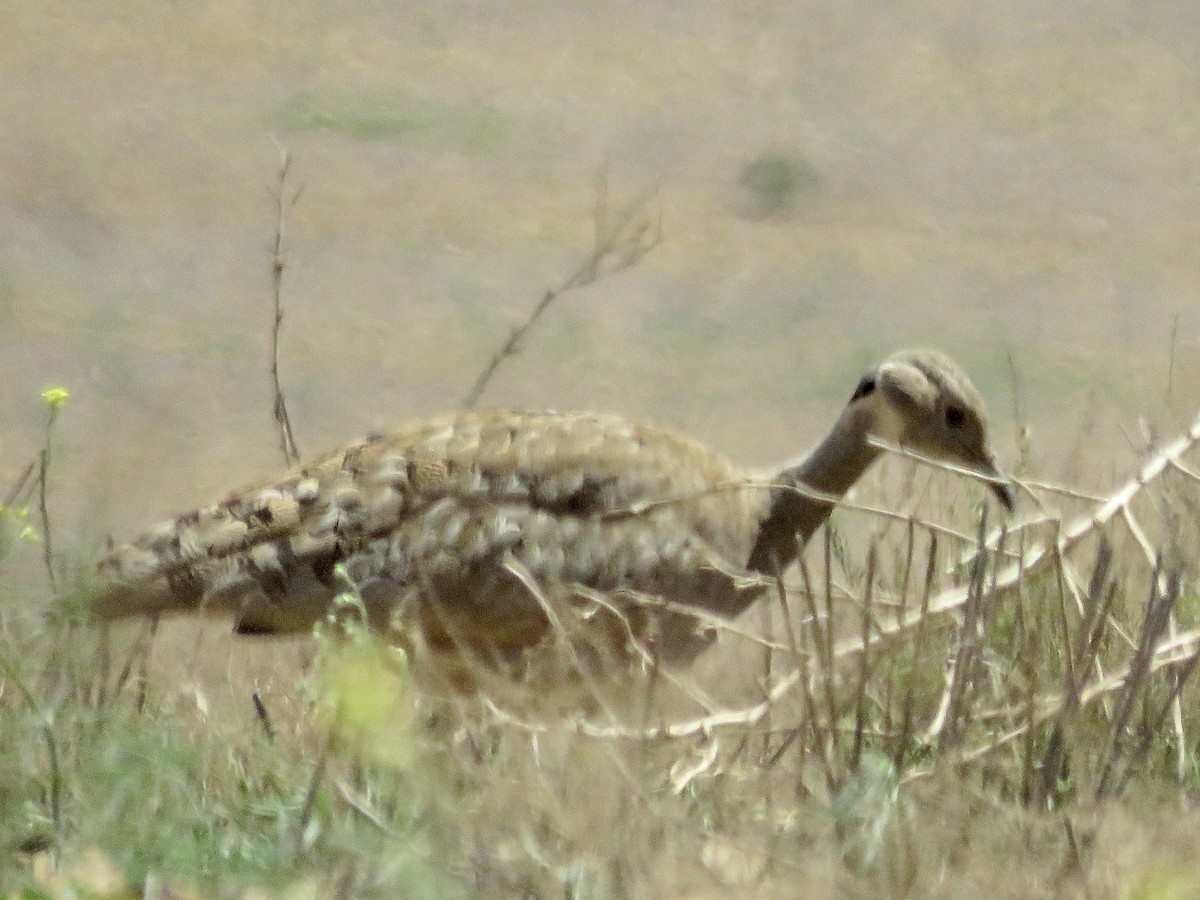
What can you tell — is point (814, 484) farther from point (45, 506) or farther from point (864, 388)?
point (45, 506)

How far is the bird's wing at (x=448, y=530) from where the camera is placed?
4.90m

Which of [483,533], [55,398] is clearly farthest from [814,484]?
[55,398]

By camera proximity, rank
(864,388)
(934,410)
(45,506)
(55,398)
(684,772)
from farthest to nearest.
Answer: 1. (864,388)
2. (934,410)
3. (45,506)
4. (55,398)
5. (684,772)

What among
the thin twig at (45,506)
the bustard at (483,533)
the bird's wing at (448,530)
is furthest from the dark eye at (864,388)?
the thin twig at (45,506)

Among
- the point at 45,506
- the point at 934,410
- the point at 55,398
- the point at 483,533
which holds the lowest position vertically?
the point at 483,533

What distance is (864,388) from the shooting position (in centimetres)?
563

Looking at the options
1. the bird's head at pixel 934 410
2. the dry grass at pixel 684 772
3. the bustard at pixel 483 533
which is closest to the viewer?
the dry grass at pixel 684 772

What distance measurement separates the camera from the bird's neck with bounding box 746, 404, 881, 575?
5480mm

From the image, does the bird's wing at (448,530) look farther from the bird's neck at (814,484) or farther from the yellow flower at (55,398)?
the yellow flower at (55,398)

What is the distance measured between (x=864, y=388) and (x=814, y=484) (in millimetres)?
338

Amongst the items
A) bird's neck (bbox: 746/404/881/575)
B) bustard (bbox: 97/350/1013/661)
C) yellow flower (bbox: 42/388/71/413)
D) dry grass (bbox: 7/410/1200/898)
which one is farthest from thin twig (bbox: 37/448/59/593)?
bird's neck (bbox: 746/404/881/575)

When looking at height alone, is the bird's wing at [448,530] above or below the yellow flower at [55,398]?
below

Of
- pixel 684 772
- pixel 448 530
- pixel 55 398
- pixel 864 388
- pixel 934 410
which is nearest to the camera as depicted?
pixel 684 772

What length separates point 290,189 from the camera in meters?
8.55
